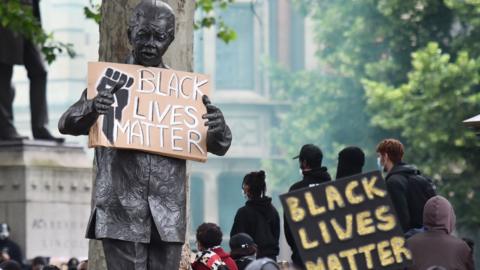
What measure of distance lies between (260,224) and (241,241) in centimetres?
69

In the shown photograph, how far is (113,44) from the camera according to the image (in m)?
14.8

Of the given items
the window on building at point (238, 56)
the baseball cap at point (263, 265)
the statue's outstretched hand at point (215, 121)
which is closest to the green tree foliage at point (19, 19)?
the statue's outstretched hand at point (215, 121)

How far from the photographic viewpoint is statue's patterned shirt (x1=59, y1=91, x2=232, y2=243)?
420 inches

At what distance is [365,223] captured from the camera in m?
10.7

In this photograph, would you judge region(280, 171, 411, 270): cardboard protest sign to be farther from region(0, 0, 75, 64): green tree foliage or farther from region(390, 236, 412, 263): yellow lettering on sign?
region(0, 0, 75, 64): green tree foliage

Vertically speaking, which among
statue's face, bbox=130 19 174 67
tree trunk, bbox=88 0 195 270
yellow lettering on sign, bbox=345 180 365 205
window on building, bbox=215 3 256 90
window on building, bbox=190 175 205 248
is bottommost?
window on building, bbox=190 175 205 248

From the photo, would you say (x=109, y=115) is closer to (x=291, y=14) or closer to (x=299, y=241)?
(x=299, y=241)

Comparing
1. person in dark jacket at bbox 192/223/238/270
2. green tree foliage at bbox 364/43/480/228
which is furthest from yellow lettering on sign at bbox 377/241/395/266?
green tree foliage at bbox 364/43/480/228

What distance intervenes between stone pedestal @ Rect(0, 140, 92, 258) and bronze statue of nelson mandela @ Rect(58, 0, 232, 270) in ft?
36.4

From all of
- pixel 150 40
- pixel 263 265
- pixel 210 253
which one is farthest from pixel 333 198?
pixel 210 253

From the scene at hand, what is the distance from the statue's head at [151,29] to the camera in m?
10.8

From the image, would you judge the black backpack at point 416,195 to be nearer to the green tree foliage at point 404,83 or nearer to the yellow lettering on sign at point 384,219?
the yellow lettering on sign at point 384,219

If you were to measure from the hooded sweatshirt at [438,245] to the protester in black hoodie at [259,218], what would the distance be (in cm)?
216

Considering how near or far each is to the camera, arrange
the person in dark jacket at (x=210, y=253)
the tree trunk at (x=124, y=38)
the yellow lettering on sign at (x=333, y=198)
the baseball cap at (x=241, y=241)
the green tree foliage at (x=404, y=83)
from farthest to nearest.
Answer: the green tree foliage at (x=404, y=83) → the tree trunk at (x=124, y=38) → the baseball cap at (x=241, y=241) → the person in dark jacket at (x=210, y=253) → the yellow lettering on sign at (x=333, y=198)
